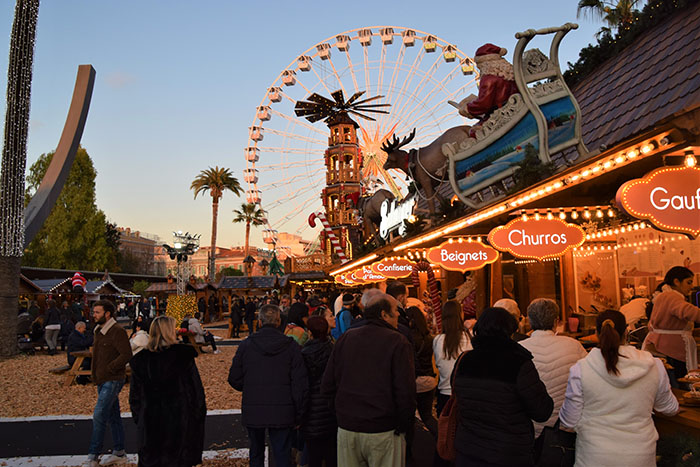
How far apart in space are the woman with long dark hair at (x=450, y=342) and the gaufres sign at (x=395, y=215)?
22.3 feet

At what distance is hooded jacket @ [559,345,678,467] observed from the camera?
3.15 m

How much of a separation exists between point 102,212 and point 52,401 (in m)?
42.6

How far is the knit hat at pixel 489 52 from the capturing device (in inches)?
315

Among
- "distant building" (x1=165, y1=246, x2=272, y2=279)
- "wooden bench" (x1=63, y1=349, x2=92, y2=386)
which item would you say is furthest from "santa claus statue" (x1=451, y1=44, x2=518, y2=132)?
"distant building" (x1=165, y1=246, x2=272, y2=279)

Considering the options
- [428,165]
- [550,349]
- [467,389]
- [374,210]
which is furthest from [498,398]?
[374,210]

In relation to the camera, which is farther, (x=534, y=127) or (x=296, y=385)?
(x=534, y=127)

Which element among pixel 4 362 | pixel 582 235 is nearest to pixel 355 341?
pixel 582 235

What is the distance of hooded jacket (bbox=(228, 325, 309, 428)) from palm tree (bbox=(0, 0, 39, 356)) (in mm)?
14617

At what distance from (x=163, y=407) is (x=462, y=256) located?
19.0 feet

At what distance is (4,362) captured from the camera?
15383mm

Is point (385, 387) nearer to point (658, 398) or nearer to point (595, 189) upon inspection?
point (658, 398)

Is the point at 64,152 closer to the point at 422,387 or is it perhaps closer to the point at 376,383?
the point at 422,387

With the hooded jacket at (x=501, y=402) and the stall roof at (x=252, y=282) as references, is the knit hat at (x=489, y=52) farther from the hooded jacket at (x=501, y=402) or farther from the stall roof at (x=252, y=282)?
the stall roof at (x=252, y=282)

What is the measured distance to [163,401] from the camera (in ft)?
14.3
